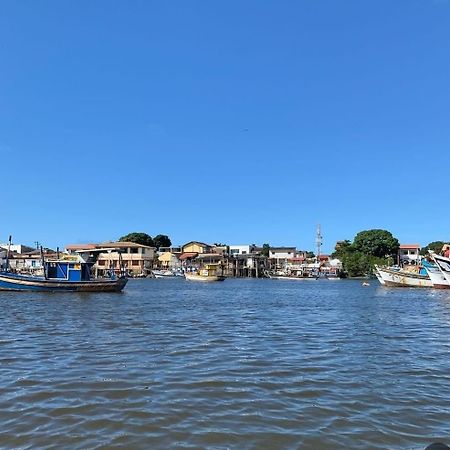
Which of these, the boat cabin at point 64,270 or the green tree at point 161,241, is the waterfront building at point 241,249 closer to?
the green tree at point 161,241

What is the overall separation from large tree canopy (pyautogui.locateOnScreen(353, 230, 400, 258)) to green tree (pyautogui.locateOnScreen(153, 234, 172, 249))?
55.3m

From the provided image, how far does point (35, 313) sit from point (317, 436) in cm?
1937

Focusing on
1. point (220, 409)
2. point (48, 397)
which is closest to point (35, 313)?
point (48, 397)

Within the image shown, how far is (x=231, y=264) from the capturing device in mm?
118875

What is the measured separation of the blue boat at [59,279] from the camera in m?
36.8

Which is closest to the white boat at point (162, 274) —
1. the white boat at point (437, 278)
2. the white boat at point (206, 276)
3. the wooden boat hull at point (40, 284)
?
the white boat at point (206, 276)

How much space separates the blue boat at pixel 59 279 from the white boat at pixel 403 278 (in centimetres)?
3582

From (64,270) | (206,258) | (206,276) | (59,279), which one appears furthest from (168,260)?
(59,279)

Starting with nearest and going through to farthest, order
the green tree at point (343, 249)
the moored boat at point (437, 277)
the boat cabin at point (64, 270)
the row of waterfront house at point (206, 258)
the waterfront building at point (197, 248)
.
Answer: the boat cabin at point (64, 270) → the moored boat at point (437, 277) → the row of waterfront house at point (206, 258) → the green tree at point (343, 249) → the waterfront building at point (197, 248)

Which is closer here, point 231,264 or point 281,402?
point 281,402

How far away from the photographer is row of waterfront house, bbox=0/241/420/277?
363ft

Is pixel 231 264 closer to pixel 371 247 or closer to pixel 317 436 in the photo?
pixel 371 247

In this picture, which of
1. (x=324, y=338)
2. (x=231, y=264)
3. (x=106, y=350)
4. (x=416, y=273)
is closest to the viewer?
(x=106, y=350)

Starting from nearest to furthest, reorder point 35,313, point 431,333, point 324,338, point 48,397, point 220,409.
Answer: point 220,409 → point 48,397 → point 324,338 → point 431,333 → point 35,313
